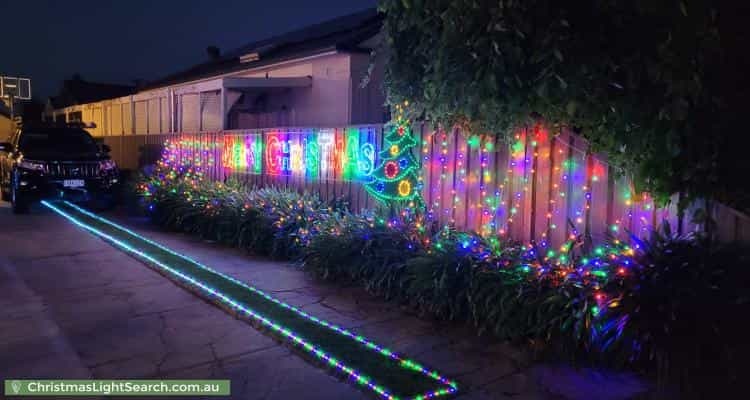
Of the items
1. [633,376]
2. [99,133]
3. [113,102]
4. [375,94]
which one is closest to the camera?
[633,376]

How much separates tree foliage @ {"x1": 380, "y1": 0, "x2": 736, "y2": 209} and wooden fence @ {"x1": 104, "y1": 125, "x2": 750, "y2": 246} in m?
0.39

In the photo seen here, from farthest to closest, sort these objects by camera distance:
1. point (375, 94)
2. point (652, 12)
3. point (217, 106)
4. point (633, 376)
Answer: point (217, 106) → point (375, 94) → point (633, 376) → point (652, 12)

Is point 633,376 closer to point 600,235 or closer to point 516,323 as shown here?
point 516,323

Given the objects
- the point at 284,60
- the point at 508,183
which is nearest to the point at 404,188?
the point at 508,183

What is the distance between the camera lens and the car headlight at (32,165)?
12.0m

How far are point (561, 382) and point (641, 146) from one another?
1.79 metres

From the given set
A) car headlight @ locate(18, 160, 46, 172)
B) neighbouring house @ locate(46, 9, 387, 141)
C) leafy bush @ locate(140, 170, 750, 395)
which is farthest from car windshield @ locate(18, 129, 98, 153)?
leafy bush @ locate(140, 170, 750, 395)

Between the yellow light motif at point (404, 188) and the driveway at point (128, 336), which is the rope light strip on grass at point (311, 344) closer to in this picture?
the driveway at point (128, 336)

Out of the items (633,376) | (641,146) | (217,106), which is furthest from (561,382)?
(217,106)

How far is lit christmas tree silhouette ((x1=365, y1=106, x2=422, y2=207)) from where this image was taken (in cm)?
675

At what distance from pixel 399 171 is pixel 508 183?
1.70m

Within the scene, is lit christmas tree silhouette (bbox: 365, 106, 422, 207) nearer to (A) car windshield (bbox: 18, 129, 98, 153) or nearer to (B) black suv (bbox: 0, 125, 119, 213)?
(B) black suv (bbox: 0, 125, 119, 213)

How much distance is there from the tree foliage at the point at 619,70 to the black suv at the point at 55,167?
10.6 meters

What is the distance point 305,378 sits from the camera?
4.02 metres
